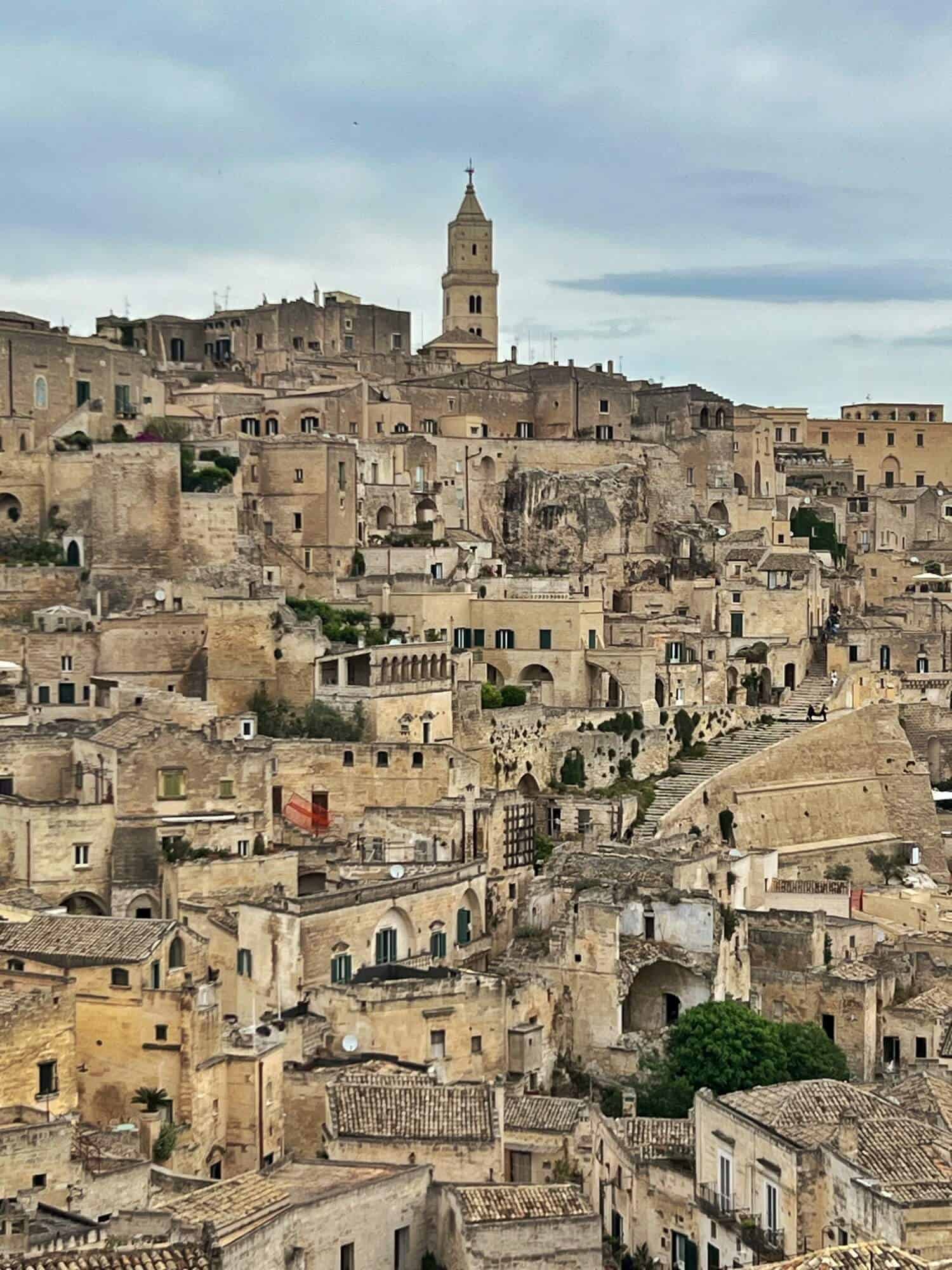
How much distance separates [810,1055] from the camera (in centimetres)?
3366

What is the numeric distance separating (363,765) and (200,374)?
26.6 meters

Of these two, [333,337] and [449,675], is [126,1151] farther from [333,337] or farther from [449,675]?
[333,337]

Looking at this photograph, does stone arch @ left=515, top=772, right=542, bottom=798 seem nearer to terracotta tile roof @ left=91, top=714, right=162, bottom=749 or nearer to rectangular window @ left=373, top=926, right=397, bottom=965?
terracotta tile roof @ left=91, top=714, right=162, bottom=749

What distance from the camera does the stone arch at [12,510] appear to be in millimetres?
51156

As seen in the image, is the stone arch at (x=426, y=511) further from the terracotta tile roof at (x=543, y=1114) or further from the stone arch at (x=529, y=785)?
the terracotta tile roof at (x=543, y=1114)

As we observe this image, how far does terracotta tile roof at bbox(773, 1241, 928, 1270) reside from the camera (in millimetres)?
19266

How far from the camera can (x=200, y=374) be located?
65.8 metres

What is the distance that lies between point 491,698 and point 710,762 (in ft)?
18.7

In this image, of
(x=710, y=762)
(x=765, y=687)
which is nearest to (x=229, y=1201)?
(x=710, y=762)

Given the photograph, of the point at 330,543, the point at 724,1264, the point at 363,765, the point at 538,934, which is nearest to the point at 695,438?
the point at 330,543

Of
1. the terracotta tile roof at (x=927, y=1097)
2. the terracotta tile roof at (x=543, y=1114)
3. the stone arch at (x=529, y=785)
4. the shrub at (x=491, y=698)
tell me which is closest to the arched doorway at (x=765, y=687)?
the shrub at (x=491, y=698)

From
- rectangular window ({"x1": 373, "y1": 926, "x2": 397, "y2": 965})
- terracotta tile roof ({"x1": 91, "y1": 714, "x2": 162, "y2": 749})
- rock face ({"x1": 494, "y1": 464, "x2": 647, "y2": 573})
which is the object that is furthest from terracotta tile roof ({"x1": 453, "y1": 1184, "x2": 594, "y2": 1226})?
rock face ({"x1": 494, "y1": 464, "x2": 647, "y2": 573})

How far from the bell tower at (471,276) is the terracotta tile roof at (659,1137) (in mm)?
57766

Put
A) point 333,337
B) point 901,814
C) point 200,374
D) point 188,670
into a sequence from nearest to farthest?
point 188,670 < point 901,814 < point 200,374 < point 333,337
